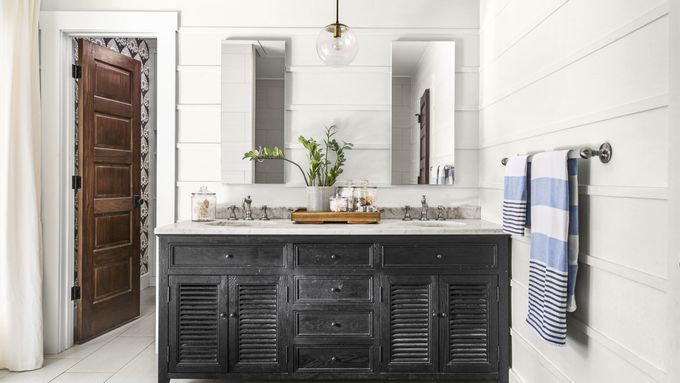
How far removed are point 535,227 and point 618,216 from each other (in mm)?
397

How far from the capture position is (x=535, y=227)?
1.85 metres

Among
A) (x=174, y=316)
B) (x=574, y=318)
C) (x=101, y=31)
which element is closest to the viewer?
(x=574, y=318)

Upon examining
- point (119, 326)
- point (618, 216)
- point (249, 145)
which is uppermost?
point (249, 145)

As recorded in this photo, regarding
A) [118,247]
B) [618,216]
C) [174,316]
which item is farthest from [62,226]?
[618,216]

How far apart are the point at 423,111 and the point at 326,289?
1.33 meters

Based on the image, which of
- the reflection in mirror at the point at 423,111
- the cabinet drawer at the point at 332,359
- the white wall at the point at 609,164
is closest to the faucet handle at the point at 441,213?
the reflection in mirror at the point at 423,111

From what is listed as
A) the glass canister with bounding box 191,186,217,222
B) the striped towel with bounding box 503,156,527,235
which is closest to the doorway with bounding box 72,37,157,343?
the glass canister with bounding box 191,186,217,222

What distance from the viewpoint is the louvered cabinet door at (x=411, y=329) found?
2381 mm

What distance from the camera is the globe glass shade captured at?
231 centimetres

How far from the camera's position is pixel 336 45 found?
2309mm

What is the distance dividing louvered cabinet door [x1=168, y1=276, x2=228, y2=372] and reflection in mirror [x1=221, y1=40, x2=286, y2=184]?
2.67 feet

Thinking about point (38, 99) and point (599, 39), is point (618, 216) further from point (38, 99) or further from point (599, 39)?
point (38, 99)

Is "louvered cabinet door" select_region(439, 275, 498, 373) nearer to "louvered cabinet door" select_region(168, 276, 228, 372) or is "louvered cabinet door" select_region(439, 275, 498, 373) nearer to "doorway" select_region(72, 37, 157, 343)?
"louvered cabinet door" select_region(168, 276, 228, 372)

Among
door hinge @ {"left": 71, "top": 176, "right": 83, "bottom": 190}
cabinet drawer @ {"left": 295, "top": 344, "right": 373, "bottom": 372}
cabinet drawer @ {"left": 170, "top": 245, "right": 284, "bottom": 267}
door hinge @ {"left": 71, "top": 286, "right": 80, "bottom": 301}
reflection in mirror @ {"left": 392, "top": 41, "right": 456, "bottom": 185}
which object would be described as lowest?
cabinet drawer @ {"left": 295, "top": 344, "right": 373, "bottom": 372}
